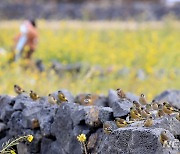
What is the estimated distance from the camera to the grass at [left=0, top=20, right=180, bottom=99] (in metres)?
12.5

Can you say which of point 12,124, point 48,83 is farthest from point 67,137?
point 48,83

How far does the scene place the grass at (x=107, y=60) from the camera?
12539 mm

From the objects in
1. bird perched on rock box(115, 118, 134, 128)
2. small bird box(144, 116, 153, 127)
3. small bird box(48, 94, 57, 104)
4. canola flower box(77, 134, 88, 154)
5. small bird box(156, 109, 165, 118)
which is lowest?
canola flower box(77, 134, 88, 154)

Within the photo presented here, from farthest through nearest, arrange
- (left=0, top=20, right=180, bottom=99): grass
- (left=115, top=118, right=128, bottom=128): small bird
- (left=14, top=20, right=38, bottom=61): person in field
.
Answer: (left=14, top=20, right=38, bottom=61): person in field < (left=0, top=20, right=180, bottom=99): grass < (left=115, top=118, right=128, bottom=128): small bird

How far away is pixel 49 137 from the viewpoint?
720cm

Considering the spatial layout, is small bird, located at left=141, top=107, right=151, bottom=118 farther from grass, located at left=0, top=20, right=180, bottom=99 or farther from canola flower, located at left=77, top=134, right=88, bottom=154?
grass, located at left=0, top=20, right=180, bottom=99

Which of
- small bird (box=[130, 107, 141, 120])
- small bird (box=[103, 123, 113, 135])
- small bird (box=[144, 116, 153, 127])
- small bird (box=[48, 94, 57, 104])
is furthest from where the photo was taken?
small bird (box=[48, 94, 57, 104])

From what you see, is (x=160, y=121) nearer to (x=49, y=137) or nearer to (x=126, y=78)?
(x=49, y=137)

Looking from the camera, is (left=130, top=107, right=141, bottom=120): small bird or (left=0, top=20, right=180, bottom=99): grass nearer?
(left=130, top=107, right=141, bottom=120): small bird

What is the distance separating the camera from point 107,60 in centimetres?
1770

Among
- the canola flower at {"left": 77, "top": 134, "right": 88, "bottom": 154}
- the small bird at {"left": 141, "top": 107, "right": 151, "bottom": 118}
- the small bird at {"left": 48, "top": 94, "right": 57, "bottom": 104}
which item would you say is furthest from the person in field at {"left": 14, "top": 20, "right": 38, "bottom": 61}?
the small bird at {"left": 141, "top": 107, "right": 151, "bottom": 118}

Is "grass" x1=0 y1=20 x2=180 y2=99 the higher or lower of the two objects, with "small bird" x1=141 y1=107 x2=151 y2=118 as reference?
higher

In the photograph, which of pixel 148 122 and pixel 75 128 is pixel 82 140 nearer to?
pixel 148 122

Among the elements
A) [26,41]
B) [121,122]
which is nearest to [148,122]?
[121,122]
